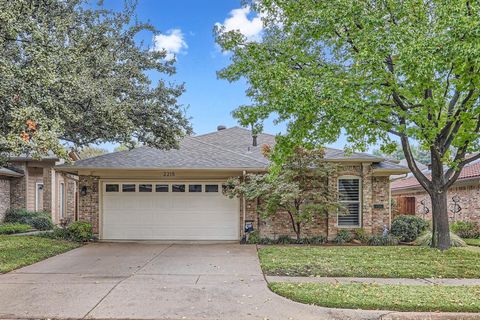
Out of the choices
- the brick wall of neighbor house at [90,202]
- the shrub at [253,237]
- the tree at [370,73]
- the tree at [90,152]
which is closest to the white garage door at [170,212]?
the brick wall of neighbor house at [90,202]

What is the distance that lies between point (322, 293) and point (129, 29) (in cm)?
945

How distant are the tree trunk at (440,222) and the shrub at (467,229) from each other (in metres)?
6.58

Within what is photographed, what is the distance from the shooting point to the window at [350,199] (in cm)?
1402

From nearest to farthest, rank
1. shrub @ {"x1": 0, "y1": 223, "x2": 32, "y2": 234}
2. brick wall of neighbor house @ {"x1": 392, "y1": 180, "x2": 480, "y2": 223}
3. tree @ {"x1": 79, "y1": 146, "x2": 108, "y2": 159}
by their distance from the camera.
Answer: shrub @ {"x1": 0, "y1": 223, "x2": 32, "y2": 234}
brick wall of neighbor house @ {"x1": 392, "y1": 180, "x2": 480, "y2": 223}
tree @ {"x1": 79, "y1": 146, "x2": 108, "y2": 159}

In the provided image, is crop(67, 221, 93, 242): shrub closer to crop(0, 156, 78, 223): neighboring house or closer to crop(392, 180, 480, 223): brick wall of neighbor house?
crop(0, 156, 78, 223): neighboring house

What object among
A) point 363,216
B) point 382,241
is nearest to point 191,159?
point 363,216

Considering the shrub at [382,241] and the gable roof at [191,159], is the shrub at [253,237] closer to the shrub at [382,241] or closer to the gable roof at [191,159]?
the gable roof at [191,159]

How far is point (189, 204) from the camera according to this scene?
14.1 metres

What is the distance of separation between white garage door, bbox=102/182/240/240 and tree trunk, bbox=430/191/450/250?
254 inches

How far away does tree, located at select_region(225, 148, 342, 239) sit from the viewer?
41.2 feet

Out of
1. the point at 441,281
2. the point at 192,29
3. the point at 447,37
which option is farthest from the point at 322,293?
the point at 192,29

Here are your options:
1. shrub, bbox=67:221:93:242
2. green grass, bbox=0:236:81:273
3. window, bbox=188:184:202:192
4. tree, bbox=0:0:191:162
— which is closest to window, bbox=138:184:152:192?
window, bbox=188:184:202:192

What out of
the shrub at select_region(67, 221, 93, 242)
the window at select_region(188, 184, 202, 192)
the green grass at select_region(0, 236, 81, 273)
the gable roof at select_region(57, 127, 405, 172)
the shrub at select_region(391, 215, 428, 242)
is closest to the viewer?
the green grass at select_region(0, 236, 81, 273)

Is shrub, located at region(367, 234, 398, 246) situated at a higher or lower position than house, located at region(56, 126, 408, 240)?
lower
